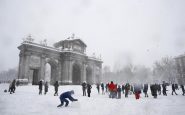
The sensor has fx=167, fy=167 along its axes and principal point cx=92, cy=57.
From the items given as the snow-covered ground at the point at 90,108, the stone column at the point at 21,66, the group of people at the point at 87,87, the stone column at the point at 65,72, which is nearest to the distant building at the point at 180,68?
the stone column at the point at 65,72

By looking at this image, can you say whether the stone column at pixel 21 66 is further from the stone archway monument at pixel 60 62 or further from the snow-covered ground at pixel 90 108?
the snow-covered ground at pixel 90 108

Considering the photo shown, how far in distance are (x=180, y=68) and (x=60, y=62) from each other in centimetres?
4257

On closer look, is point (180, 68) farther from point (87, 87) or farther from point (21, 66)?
point (21, 66)

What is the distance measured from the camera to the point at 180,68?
59094 mm

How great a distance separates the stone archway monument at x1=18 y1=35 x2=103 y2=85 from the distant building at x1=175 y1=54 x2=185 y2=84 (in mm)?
28433

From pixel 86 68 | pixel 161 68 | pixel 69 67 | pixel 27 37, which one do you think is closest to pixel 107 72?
pixel 161 68

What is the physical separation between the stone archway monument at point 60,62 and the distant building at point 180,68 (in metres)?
28.4

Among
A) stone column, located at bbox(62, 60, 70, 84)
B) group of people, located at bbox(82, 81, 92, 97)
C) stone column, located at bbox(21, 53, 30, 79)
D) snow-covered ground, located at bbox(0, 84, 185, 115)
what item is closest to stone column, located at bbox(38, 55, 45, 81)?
stone column, located at bbox(21, 53, 30, 79)

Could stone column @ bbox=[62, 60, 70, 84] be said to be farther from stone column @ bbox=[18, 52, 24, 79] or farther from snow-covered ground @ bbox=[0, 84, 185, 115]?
snow-covered ground @ bbox=[0, 84, 185, 115]

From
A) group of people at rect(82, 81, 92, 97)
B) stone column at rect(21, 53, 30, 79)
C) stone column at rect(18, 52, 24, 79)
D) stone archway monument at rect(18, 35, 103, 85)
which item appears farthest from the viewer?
stone archway monument at rect(18, 35, 103, 85)

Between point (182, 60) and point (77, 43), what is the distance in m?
44.7

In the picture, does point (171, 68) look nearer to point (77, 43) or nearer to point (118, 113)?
point (77, 43)

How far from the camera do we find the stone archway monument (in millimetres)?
35875

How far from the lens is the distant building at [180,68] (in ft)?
189
